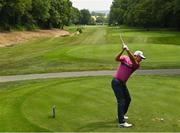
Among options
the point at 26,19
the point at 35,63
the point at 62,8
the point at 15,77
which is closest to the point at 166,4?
the point at 26,19

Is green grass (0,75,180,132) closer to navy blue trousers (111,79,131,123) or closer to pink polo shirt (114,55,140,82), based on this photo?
navy blue trousers (111,79,131,123)

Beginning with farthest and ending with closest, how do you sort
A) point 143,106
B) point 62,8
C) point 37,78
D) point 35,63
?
point 62,8, point 35,63, point 37,78, point 143,106

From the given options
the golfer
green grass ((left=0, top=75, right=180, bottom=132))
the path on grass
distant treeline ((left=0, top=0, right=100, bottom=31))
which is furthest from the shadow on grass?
distant treeline ((left=0, top=0, right=100, bottom=31))

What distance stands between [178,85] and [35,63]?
1871cm

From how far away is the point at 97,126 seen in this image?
12719 mm

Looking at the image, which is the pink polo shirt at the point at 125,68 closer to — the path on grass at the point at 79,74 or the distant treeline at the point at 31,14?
the path on grass at the point at 79,74

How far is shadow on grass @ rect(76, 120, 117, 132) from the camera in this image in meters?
12.4

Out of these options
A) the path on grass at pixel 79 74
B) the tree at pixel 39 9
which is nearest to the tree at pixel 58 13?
the tree at pixel 39 9

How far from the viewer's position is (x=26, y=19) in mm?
110812

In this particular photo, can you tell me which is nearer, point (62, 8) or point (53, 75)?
point (53, 75)

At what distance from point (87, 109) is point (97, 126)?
1.95m

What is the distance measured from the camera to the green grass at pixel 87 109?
12719mm

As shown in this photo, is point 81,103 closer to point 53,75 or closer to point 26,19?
point 53,75

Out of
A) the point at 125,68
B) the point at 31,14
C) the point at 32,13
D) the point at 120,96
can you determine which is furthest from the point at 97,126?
the point at 32,13
